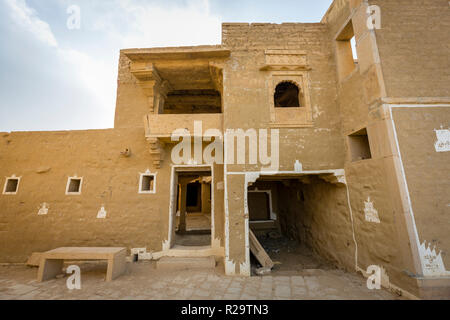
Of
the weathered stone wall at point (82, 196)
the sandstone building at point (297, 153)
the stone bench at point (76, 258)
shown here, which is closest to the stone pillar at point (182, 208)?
the sandstone building at point (297, 153)

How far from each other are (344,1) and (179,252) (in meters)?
9.23

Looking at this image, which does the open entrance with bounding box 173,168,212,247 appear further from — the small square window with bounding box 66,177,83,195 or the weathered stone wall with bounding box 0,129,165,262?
the small square window with bounding box 66,177,83,195

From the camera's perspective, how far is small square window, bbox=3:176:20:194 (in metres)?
6.88

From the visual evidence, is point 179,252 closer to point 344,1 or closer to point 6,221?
point 6,221

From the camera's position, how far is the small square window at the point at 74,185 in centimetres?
678

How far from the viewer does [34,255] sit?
5906 millimetres

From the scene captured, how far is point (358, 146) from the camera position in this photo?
5.50 meters

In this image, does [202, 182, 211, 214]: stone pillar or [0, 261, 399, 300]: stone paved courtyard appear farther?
[202, 182, 211, 214]: stone pillar

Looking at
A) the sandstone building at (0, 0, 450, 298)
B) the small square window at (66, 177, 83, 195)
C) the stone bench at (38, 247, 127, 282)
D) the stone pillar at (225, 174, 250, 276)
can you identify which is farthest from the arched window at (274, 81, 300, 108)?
the small square window at (66, 177, 83, 195)

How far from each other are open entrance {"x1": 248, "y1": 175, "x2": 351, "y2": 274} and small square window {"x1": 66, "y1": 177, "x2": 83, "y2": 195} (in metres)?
6.52

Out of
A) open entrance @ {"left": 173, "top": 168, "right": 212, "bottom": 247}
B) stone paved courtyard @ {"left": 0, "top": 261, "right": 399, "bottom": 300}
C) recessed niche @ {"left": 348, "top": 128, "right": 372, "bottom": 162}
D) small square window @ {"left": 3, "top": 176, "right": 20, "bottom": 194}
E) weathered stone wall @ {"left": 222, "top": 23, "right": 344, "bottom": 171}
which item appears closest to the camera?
stone paved courtyard @ {"left": 0, "top": 261, "right": 399, "bottom": 300}

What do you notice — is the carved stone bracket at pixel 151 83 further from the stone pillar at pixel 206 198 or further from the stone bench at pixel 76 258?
the stone pillar at pixel 206 198

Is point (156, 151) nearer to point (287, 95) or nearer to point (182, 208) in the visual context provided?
point (182, 208)

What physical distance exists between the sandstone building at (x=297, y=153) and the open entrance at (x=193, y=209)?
1540 mm
